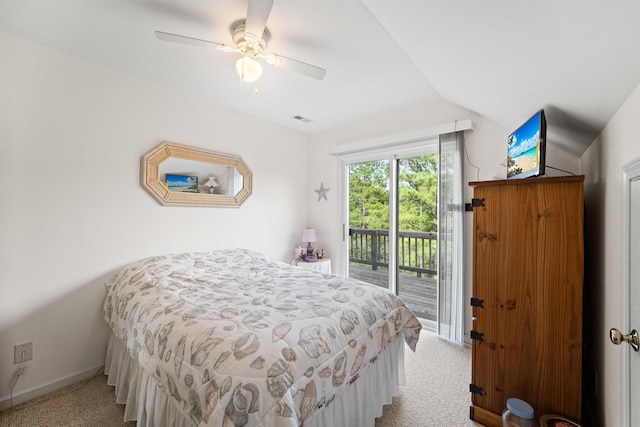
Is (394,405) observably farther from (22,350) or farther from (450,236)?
(22,350)

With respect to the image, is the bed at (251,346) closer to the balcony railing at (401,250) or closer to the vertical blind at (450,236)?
the vertical blind at (450,236)

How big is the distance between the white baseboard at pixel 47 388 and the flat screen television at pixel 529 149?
11.7ft

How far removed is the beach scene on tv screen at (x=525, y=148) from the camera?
59.9 inches

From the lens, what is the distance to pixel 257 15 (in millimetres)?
1393

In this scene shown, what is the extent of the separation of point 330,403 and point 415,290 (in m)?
2.48

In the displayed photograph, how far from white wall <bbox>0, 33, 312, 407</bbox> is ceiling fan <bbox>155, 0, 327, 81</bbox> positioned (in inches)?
46.1

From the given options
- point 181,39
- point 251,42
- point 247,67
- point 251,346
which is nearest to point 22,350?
point 251,346

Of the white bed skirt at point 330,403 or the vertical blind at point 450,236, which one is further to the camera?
the vertical blind at point 450,236

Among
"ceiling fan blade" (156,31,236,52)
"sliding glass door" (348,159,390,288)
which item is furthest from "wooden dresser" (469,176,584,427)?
"ceiling fan blade" (156,31,236,52)

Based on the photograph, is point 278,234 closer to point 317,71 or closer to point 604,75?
point 317,71

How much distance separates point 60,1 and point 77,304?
2115 mm

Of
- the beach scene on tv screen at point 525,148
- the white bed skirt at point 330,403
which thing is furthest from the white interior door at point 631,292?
the white bed skirt at point 330,403

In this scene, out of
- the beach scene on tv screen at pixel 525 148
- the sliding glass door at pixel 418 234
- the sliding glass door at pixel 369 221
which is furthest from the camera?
the sliding glass door at pixel 369 221

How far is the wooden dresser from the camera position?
55.9 inches
